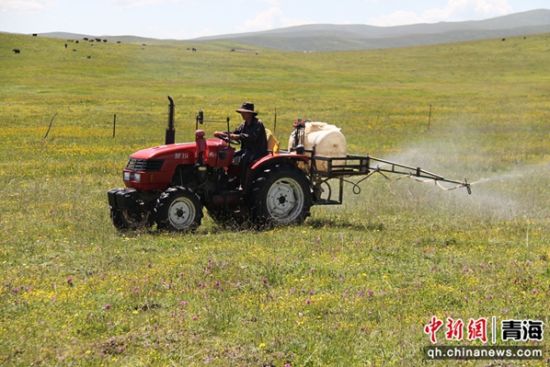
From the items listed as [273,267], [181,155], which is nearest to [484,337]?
[273,267]

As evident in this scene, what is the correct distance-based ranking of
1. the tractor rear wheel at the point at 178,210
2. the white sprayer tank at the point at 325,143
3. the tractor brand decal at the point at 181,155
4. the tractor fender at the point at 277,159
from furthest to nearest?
1. the white sprayer tank at the point at 325,143
2. the tractor fender at the point at 277,159
3. the tractor brand decal at the point at 181,155
4. the tractor rear wheel at the point at 178,210

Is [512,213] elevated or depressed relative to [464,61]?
depressed

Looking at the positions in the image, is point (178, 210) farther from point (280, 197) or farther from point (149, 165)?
point (280, 197)

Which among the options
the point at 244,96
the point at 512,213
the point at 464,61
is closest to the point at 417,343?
the point at 512,213

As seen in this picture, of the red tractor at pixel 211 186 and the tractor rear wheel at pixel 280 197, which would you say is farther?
the tractor rear wheel at pixel 280 197

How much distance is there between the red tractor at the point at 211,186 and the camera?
1233 centimetres

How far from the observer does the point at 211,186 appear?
12836 millimetres

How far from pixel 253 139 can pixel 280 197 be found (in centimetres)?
118

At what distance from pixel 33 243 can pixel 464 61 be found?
324 feet

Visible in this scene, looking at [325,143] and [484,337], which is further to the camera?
[325,143]

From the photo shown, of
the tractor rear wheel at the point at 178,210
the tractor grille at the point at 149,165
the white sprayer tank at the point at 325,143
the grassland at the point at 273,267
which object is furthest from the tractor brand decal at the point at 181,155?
the white sprayer tank at the point at 325,143

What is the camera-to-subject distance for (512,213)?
14633mm

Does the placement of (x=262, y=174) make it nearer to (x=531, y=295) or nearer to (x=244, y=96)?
(x=531, y=295)

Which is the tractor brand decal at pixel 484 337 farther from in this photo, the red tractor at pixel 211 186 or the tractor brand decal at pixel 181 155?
the tractor brand decal at pixel 181 155
